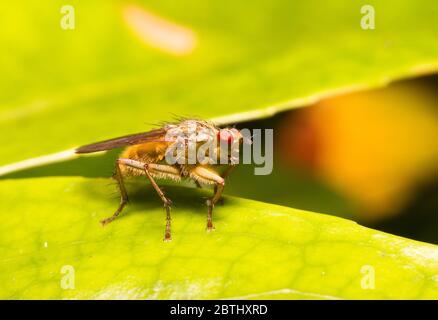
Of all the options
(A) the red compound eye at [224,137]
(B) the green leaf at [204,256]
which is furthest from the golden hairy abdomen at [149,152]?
(B) the green leaf at [204,256]

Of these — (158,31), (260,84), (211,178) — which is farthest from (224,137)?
(158,31)

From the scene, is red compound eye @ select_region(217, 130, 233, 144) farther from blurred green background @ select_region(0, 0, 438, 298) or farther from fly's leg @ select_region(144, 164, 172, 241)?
fly's leg @ select_region(144, 164, 172, 241)

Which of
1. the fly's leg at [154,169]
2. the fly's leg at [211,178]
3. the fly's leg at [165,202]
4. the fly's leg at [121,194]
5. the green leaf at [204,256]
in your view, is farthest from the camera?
the fly's leg at [154,169]

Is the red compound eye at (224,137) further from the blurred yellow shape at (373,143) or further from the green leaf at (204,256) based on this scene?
the blurred yellow shape at (373,143)

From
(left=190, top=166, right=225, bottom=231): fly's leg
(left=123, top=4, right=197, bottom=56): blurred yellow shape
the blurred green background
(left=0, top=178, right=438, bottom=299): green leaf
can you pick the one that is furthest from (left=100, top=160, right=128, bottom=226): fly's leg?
(left=123, top=4, right=197, bottom=56): blurred yellow shape

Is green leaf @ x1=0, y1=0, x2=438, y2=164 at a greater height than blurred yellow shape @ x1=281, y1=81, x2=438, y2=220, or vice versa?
green leaf @ x1=0, y1=0, x2=438, y2=164

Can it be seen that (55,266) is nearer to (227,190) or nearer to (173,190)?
(173,190)
